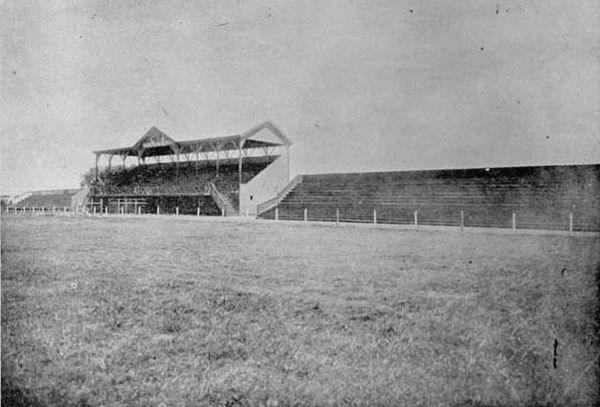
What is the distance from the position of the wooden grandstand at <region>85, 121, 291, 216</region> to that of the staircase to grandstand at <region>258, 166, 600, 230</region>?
364cm

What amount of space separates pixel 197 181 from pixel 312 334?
80.0ft

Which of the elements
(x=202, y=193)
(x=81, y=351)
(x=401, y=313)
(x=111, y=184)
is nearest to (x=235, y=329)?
(x=81, y=351)

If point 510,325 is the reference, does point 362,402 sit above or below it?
below

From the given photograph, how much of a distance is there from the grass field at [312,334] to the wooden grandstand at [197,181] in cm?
1781

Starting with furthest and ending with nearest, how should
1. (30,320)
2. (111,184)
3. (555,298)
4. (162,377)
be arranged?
1. (111,184)
2. (30,320)
3. (555,298)
4. (162,377)

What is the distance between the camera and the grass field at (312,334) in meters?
2.26

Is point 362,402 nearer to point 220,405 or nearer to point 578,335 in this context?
point 220,405

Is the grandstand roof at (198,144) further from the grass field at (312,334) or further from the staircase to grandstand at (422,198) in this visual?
the grass field at (312,334)

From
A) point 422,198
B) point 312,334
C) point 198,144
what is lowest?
point 312,334

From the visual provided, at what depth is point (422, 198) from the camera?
50.8 feet

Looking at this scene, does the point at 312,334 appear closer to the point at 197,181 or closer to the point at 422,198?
the point at 422,198

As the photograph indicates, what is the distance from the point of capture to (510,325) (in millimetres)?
2896

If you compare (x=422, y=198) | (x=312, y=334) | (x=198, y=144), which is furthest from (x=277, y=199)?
(x=312, y=334)

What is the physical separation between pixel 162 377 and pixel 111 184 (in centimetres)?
2808
